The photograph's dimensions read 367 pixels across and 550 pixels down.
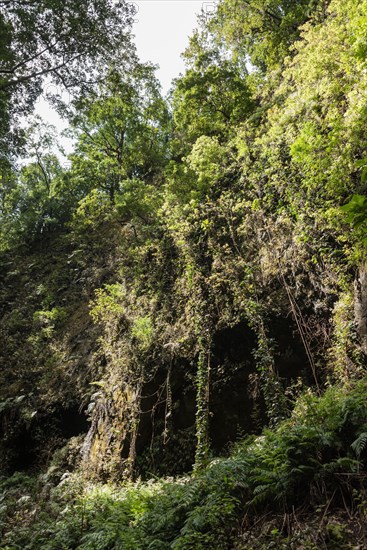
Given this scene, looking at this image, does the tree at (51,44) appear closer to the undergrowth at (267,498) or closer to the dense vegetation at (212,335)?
the dense vegetation at (212,335)

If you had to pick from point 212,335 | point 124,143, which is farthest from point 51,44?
point 124,143

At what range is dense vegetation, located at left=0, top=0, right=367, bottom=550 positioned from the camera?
14.6 ft

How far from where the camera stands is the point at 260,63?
20.6m

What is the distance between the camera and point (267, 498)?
4254mm

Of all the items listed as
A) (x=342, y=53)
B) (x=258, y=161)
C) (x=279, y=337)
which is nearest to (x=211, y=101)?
(x=258, y=161)

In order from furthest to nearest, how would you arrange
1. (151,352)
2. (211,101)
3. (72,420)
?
(211,101)
(72,420)
(151,352)

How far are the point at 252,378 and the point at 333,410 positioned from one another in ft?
12.0

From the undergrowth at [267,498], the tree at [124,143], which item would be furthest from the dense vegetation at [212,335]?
the tree at [124,143]

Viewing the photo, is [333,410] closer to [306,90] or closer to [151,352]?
[151,352]

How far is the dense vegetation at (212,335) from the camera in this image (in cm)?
445

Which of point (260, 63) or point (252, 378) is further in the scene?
point (260, 63)

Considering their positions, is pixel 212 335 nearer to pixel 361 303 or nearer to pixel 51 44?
pixel 361 303

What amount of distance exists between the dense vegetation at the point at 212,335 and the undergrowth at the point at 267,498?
27mm

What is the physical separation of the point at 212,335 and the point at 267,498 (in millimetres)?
5180
